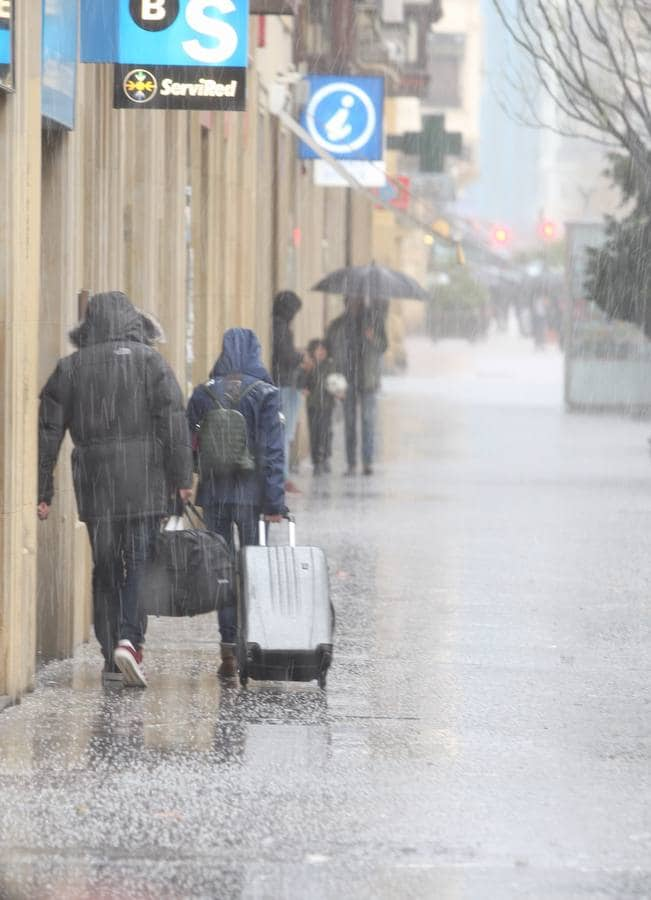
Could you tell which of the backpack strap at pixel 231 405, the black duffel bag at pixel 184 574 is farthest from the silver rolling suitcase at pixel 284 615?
the backpack strap at pixel 231 405

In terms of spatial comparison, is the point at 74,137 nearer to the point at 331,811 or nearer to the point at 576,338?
the point at 331,811

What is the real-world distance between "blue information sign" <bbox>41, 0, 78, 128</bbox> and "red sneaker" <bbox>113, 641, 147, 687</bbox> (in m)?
2.30

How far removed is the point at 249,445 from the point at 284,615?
0.99 m

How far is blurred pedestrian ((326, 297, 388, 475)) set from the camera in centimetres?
2225

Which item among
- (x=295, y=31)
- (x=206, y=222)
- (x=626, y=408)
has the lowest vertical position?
(x=626, y=408)

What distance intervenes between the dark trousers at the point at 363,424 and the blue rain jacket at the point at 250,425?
39.4 feet

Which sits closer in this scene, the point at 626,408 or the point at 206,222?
the point at 206,222

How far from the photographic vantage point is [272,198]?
24438 mm

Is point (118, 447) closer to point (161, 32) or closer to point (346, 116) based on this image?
point (161, 32)

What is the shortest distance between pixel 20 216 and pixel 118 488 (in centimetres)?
120

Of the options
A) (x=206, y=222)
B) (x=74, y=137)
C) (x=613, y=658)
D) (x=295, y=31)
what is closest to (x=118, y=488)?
(x=74, y=137)

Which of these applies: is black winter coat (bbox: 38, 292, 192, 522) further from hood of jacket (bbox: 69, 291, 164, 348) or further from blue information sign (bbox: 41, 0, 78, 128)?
blue information sign (bbox: 41, 0, 78, 128)

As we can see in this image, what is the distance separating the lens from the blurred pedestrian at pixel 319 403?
22312 mm

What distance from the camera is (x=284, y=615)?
937 cm
